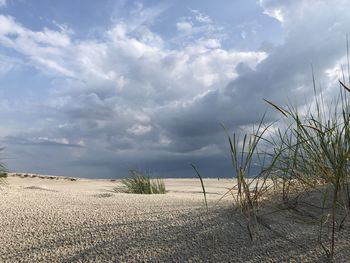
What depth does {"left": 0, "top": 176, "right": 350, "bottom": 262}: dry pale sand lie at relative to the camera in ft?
5.21

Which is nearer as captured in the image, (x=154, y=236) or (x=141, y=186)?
(x=154, y=236)

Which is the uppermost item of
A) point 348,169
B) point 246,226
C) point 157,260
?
point 348,169

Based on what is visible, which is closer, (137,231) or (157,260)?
(157,260)

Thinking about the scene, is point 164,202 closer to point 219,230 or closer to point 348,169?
point 219,230

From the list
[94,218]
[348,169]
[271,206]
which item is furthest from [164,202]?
[348,169]

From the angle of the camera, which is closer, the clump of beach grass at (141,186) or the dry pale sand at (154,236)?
the dry pale sand at (154,236)

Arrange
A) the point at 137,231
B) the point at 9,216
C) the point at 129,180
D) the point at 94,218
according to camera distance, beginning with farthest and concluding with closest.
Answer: the point at 129,180 < the point at 9,216 < the point at 94,218 < the point at 137,231

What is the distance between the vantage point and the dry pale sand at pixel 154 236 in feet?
5.21

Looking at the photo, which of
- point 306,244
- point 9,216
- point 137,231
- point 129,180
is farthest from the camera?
point 129,180

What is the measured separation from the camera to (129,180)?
4918 millimetres

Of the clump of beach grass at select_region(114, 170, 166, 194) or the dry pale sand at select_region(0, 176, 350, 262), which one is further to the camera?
the clump of beach grass at select_region(114, 170, 166, 194)

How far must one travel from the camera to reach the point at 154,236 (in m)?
1.71

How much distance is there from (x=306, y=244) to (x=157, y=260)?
2.05ft

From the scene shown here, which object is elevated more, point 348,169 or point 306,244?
point 348,169
